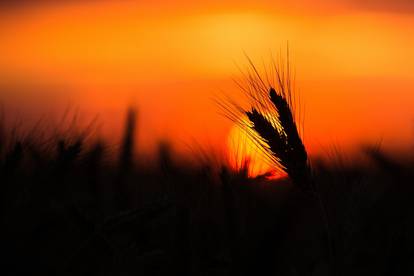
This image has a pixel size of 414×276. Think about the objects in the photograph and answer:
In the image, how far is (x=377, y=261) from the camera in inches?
102

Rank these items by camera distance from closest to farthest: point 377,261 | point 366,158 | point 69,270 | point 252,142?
point 69,270 < point 377,261 < point 252,142 < point 366,158

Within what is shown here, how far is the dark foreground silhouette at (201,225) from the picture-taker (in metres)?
2.24

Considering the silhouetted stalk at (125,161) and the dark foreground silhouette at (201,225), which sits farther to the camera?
the silhouetted stalk at (125,161)

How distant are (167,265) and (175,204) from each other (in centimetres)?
21

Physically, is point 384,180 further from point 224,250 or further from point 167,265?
point 167,265

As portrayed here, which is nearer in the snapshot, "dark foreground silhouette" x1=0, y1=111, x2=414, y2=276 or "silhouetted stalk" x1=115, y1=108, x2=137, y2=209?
"dark foreground silhouette" x1=0, y1=111, x2=414, y2=276

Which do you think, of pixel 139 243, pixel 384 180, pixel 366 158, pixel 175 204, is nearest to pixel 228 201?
pixel 175 204

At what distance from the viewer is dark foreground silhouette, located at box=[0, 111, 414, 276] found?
224 centimetres

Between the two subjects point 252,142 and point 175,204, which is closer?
point 175,204

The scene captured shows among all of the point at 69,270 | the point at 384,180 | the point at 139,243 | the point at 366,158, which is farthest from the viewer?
the point at 366,158

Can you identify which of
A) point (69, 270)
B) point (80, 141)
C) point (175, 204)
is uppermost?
point (80, 141)

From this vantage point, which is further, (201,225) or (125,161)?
(125,161)

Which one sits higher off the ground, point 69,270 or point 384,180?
point 384,180

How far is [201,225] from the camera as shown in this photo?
114 inches
